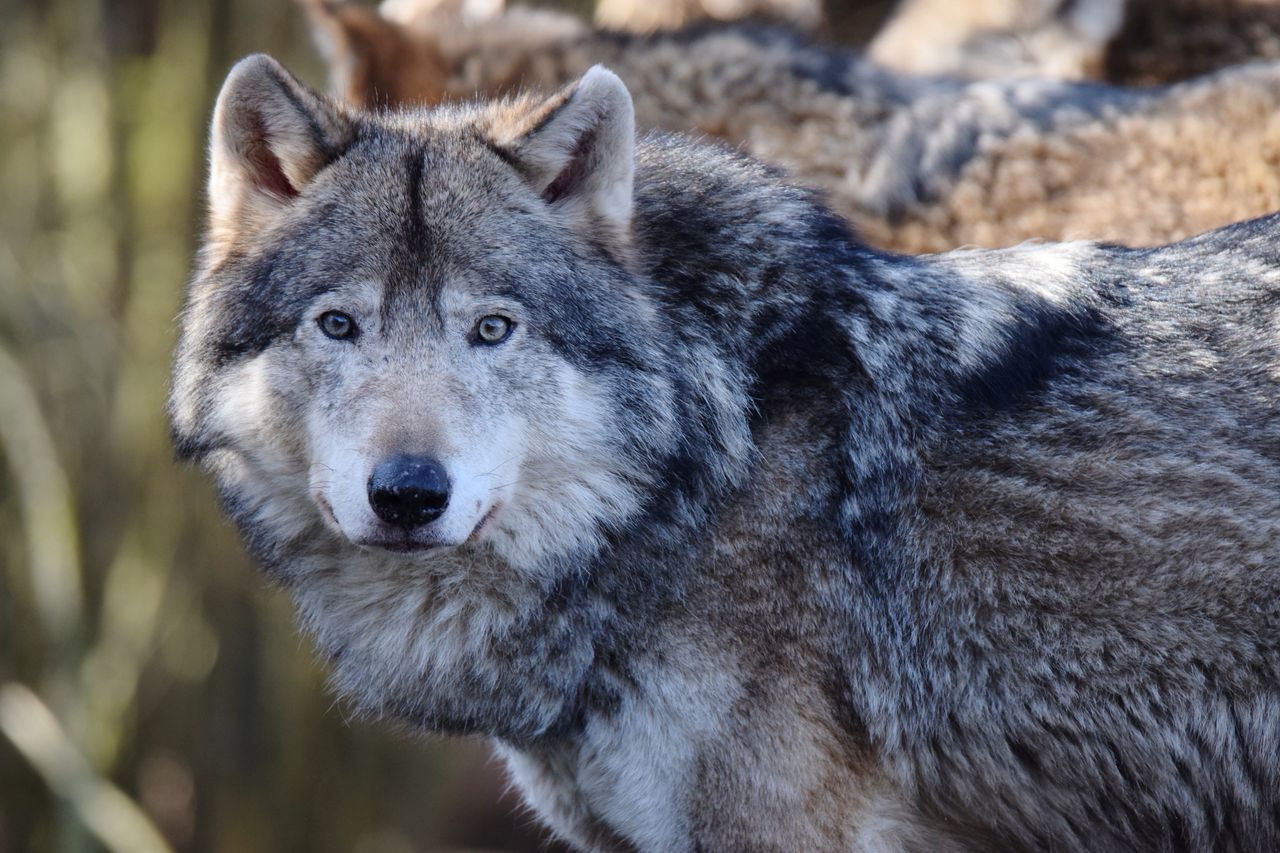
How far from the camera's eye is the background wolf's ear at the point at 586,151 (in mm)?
3137

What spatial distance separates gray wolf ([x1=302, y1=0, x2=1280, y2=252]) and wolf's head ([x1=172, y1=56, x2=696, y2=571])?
2079mm

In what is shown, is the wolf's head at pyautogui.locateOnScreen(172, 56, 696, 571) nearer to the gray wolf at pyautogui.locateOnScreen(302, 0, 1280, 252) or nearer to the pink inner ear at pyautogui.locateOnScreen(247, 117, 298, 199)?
the pink inner ear at pyautogui.locateOnScreen(247, 117, 298, 199)

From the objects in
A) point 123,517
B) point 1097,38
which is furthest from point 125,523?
point 1097,38

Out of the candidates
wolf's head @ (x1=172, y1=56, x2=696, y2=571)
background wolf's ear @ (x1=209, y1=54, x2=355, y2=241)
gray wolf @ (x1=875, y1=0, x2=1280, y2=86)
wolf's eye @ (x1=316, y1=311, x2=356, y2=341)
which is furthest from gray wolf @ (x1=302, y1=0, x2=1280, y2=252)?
wolf's eye @ (x1=316, y1=311, x2=356, y2=341)

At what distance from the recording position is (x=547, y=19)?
20.9 feet

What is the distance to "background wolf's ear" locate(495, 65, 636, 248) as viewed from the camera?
3.14 meters

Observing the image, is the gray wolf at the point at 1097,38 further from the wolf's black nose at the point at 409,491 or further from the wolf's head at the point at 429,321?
the wolf's black nose at the point at 409,491

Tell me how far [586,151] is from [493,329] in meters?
0.54

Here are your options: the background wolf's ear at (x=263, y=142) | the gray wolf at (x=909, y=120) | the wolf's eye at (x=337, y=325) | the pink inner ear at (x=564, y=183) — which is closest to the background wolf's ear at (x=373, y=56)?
the gray wolf at (x=909, y=120)

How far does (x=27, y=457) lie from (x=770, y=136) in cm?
551

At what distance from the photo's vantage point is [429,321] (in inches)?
119

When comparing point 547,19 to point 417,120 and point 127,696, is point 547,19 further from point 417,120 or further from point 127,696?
point 127,696

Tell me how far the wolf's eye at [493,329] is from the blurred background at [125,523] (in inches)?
224

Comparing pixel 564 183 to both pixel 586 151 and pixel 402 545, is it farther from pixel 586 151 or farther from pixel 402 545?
pixel 402 545
